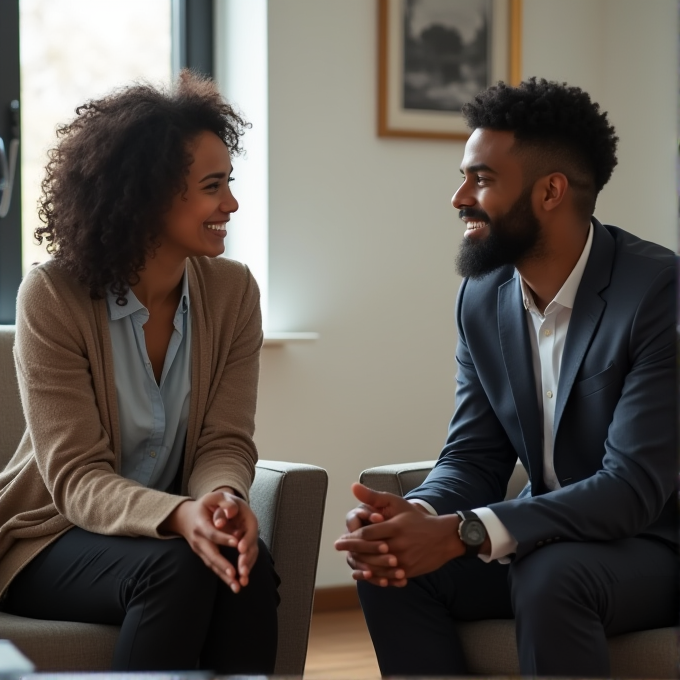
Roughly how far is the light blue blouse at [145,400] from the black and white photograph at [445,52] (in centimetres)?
167

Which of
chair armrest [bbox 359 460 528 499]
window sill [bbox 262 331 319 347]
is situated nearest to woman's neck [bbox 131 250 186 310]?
chair armrest [bbox 359 460 528 499]

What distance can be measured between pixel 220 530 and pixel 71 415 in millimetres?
368

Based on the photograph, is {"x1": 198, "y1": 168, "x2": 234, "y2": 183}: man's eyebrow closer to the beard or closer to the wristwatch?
the beard

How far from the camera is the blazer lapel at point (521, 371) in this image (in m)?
1.97

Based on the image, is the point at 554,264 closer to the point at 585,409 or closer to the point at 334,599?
the point at 585,409

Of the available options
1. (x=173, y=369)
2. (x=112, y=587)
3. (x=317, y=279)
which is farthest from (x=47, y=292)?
(x=317, y=279)

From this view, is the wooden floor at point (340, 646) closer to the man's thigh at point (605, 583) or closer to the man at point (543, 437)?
the man at point (543, 437)

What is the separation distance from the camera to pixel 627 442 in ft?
5.90

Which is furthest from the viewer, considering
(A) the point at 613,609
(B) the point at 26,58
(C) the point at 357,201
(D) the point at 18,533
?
(C) the point at 357,201

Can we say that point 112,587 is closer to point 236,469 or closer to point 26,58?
point 236,469

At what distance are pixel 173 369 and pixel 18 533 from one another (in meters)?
0.42

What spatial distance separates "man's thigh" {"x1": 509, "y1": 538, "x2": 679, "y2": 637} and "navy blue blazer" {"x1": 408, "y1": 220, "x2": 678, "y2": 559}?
0.03 metres

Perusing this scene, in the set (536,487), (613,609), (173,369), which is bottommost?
(613,609)

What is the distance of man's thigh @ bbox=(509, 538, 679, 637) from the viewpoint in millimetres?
1653
